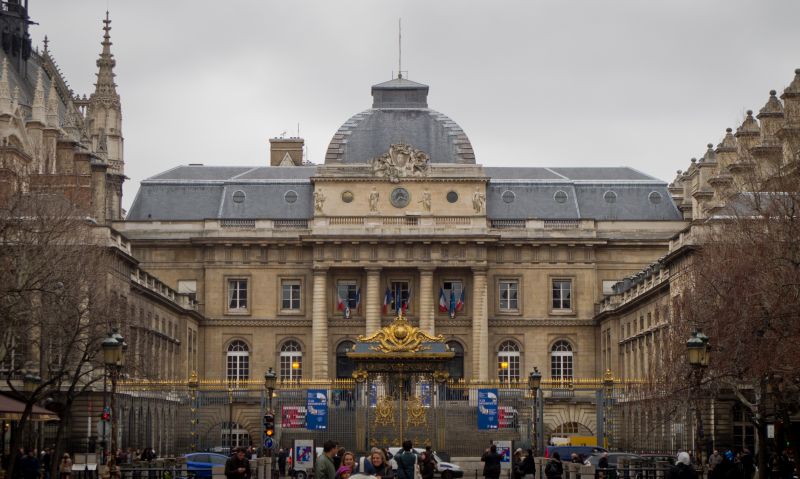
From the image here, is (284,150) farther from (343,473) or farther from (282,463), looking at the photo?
(343,473)

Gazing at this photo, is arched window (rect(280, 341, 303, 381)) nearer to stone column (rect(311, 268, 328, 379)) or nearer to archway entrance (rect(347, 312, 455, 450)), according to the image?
stone column (rect(311, 268, 328, 379))

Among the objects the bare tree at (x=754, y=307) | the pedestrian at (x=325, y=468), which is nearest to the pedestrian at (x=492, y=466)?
the bare tree at (x=754, y=307)

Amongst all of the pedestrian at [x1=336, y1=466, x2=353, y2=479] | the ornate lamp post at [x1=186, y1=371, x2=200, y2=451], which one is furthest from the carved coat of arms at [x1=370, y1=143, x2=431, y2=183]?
the pedestrian at [x1=336, y1=466, x2=353, y2=479]

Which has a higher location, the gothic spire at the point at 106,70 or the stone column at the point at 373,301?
the gothic spire at the point at 106,70

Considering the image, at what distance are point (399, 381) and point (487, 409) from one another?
408cm

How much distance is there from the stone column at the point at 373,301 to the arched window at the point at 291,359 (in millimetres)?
4715

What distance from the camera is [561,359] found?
116m

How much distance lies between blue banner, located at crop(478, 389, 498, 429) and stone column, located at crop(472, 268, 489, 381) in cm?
3873

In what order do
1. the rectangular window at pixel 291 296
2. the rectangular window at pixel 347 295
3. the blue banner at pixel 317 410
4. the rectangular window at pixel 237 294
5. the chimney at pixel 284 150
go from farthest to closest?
the chimney at pixel 284 150
the rectangular window at pixel 291 296
the rectangular window at pixel 237 294
the rectangular window at pixel 347 295
the blue banner at pixel 317 410

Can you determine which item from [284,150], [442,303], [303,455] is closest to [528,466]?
[303,455]

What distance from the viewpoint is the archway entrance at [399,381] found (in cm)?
7388

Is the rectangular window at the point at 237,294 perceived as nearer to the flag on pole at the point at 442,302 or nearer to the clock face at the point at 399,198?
the clock face at the point at 399,198

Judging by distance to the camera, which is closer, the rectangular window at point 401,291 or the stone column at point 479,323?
the stone column at point 479,323

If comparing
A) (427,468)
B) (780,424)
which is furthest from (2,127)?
(427,468)
